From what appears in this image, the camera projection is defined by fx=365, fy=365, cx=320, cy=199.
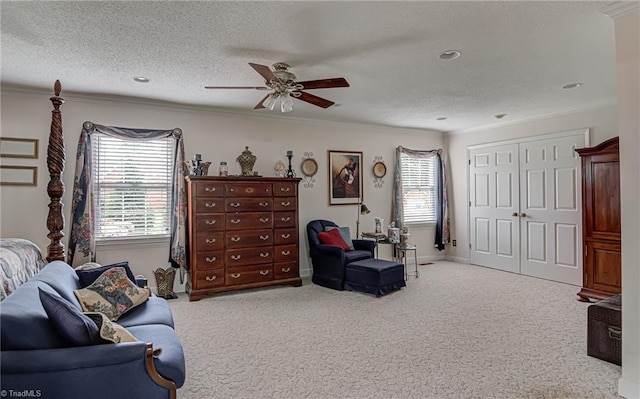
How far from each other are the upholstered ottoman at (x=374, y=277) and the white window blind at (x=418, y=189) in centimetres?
207

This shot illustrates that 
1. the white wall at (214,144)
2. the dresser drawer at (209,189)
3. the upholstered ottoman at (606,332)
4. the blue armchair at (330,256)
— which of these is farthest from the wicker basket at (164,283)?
the upholstered ottoman at (606,332)

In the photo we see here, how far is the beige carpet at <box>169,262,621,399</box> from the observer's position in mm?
2496

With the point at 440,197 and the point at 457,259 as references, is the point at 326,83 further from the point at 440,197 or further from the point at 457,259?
the point at 457,259

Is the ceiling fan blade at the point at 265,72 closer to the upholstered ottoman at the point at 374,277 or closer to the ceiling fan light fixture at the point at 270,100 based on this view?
the ceiling fan light fixture at the point at 270,100

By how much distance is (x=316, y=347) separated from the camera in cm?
316

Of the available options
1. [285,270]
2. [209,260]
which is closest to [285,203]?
[285,270]

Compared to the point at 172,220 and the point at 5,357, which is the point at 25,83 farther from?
the point at 5,357

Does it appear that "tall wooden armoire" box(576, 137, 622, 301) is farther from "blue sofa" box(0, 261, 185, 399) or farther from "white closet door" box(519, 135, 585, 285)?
"blue sofa" box(0, 261, 185, 399)

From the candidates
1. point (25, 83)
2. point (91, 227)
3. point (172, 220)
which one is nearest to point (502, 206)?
point (172, 220)

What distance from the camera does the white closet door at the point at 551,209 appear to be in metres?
5.23

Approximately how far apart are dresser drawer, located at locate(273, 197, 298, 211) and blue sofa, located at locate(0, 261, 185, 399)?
3210mm

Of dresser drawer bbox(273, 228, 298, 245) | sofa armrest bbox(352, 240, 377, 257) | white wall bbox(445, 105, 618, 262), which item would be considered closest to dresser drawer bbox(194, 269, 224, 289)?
dresser drawer bbox(273, 228, 298, 245)

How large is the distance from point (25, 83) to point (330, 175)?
13.4 feet

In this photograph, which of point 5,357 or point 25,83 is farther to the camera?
point 25,83
